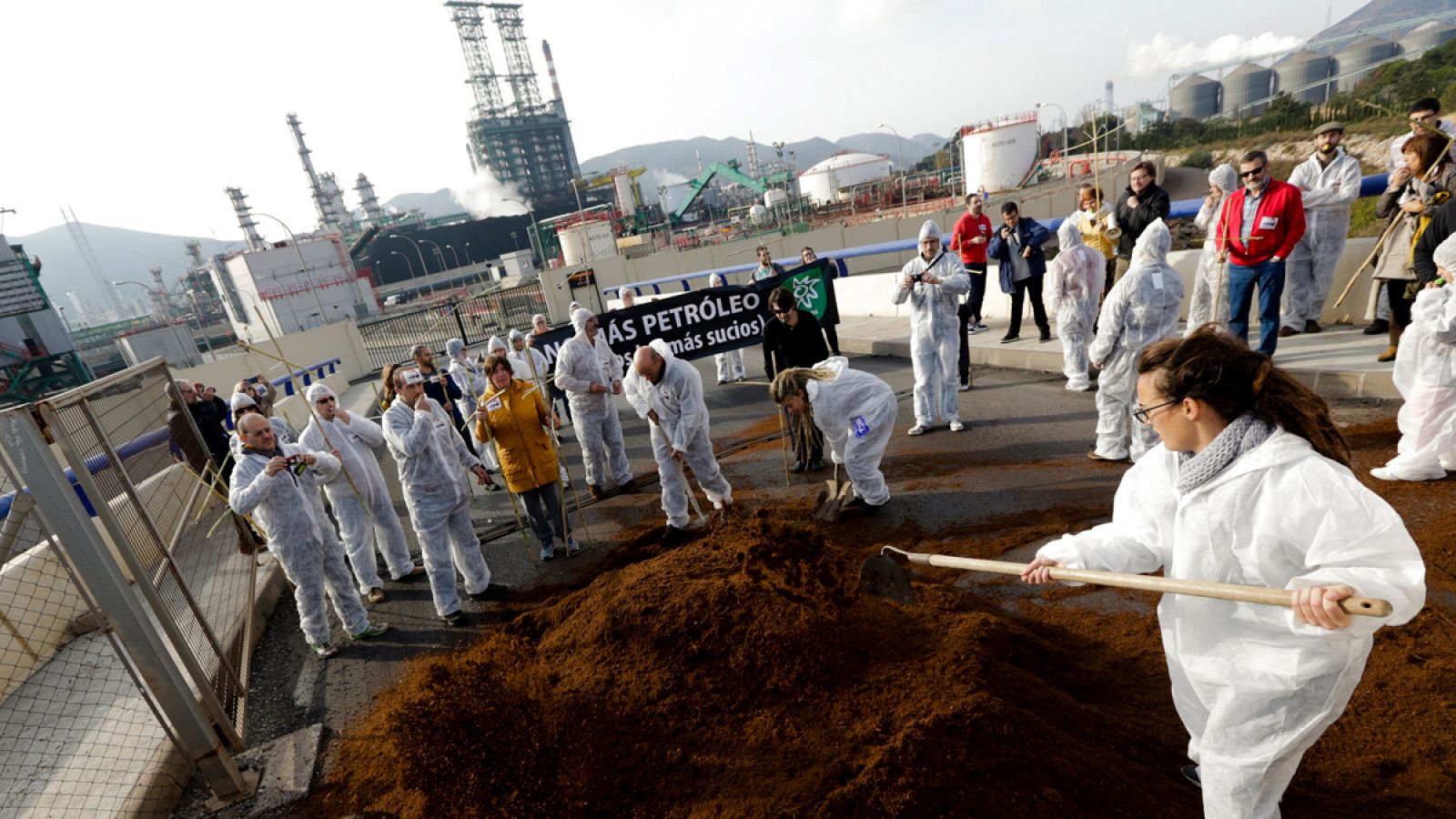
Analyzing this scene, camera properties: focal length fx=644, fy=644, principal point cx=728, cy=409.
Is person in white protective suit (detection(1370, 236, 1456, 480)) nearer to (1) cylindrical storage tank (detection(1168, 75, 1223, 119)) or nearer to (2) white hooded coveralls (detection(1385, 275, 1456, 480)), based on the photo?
(2) white hooded coveralls (detection(1385, 275, 1456, 480))

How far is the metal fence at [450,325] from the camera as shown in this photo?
2009cm

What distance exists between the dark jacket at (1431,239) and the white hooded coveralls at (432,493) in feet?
24.3

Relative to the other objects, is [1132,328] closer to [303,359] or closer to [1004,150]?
[303,359]

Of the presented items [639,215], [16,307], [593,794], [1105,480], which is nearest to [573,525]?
[593,794]

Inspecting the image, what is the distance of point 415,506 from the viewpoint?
4691 millimetres

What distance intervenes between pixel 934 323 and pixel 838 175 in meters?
55.6

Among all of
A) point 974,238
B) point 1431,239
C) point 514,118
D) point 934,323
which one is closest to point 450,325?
point 974,238

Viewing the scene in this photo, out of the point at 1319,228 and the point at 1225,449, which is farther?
the point at 1319,228

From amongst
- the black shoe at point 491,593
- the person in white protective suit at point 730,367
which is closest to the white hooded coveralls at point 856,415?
the black shoe at point 491,593

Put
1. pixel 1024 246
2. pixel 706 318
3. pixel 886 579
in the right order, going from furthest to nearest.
Result: pixel 706 318
pixel 1024 246
pixel 886 579

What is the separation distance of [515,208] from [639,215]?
4472 centimetres

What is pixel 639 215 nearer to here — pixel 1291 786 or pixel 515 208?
pixel 515 208

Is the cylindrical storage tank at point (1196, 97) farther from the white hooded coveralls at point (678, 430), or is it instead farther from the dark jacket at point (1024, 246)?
the white hooded coveralls at point (678, 430)

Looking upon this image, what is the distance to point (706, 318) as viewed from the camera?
8.73 meters
